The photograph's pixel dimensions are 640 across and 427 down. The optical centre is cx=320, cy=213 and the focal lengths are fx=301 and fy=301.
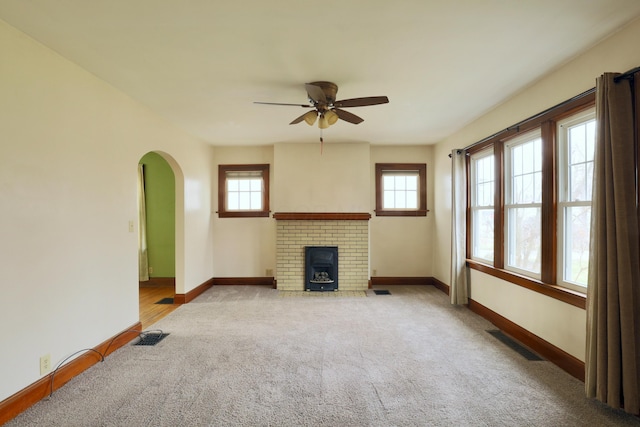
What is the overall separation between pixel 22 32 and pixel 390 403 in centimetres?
357

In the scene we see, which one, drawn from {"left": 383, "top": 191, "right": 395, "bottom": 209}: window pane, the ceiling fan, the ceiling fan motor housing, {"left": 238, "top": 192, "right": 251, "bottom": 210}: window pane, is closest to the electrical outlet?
the ceiling fan

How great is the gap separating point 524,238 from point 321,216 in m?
2.93

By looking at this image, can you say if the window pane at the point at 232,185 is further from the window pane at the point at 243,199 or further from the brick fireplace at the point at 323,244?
the brick fireplace at the point at 323,244

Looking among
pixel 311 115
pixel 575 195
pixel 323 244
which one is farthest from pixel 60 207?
pixel 575 195

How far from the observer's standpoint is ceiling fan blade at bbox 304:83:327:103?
265 centimetres

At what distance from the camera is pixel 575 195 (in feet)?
8.45

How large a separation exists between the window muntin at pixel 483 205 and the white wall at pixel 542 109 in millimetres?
274

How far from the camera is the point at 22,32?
2.04 meters

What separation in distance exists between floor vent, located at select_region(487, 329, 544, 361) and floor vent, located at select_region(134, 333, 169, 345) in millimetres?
3561

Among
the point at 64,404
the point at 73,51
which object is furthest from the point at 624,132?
the point at 64,404

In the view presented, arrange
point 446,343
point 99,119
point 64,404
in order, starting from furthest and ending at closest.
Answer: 1. point 446,343
2. point 99,119
3. point 64,404

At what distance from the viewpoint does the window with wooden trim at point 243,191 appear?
5562mm

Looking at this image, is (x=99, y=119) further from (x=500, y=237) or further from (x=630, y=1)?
(x=500, y=237)

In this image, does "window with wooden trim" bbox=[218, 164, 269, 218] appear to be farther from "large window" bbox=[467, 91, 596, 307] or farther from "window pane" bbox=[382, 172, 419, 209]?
"large window" bbox=[467, 91, 596, 307]
